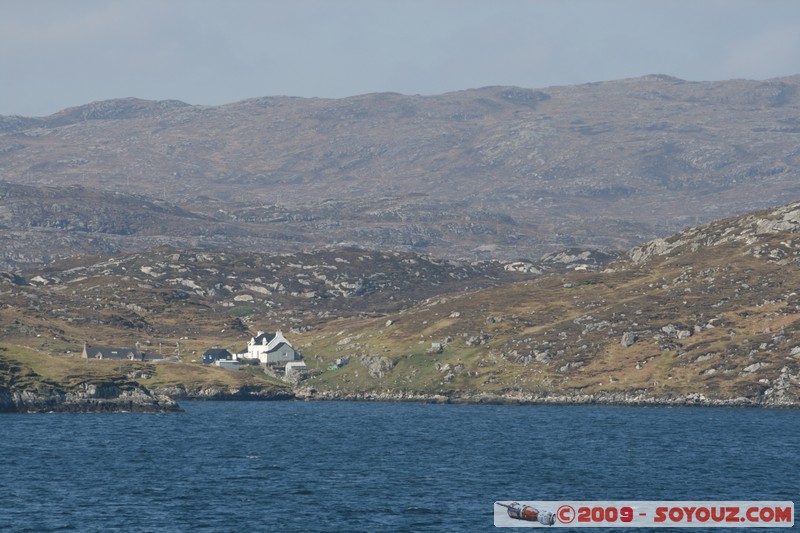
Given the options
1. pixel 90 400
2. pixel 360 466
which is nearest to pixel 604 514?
pixel 360 466

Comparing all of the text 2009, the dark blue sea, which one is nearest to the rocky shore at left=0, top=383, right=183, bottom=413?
the dark blue sea

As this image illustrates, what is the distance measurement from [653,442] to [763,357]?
61946 mm

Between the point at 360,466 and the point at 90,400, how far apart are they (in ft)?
236

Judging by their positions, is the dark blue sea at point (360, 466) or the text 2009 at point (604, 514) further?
the dark blue sea at point (360, 466)

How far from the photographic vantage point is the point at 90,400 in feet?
577

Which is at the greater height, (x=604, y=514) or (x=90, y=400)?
(x=90, y=400)

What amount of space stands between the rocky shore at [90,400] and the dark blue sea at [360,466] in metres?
3.41

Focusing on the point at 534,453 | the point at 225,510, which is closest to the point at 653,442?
the point at 534,453

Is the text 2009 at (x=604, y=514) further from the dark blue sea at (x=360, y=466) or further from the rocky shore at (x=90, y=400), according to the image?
the rocky shore at (x=90, y=400)

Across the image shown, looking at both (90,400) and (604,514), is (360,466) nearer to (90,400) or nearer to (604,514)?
(604,514)

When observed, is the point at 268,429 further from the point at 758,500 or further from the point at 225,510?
the point at 758,500

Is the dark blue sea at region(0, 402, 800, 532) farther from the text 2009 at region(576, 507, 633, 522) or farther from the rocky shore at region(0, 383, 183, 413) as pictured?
the text 2009 at region(576, 507, 633, 522)

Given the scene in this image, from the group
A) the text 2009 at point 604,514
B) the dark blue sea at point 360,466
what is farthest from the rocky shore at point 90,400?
the text 2009 at point 604,514

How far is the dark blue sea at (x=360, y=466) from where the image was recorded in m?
89.8
